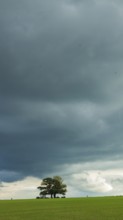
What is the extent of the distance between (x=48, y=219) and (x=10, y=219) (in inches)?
211

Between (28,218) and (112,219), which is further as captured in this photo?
(28,218)

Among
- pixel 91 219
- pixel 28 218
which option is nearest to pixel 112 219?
pixel 91 219

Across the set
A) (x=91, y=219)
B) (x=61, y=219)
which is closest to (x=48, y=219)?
(x=61, y=219)

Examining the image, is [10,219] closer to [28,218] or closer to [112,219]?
[28,218]

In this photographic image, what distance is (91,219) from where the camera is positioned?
2074 inches

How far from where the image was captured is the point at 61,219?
53.7 metres

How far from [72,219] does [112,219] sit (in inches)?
214

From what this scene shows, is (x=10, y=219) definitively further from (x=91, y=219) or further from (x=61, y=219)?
(x=91, y=219)

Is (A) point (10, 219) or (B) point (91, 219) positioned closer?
(B) point (91, 219)

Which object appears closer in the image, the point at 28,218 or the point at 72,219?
the point at 72,219

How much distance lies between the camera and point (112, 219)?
51875 millimetres

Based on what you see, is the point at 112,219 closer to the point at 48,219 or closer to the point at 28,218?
the point at 48,219

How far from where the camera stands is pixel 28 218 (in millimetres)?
57812

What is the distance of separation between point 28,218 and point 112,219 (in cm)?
1269
